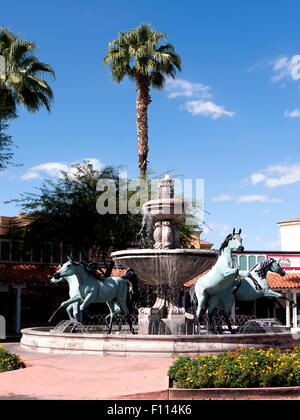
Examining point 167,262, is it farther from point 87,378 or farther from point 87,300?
point 87,378

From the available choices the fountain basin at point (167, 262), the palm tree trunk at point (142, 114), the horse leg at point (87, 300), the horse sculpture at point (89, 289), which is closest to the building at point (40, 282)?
the palm tree trunk at point (142, 114)

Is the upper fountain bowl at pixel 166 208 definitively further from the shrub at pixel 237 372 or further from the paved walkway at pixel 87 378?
the shrub at pixel 237 372

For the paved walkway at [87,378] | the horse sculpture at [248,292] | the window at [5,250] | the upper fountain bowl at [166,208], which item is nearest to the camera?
the paved walkway at [87,378]

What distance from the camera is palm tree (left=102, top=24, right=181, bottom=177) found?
3172 centimetres

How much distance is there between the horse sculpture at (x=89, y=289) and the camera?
14.0 meters

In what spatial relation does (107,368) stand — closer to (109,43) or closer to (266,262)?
(266,262)

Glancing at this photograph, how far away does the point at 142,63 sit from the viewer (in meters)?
31.5

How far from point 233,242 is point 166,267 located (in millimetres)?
1947

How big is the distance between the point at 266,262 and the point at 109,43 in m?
22.7

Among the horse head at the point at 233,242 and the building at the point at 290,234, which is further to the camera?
the building at the point at 290,234

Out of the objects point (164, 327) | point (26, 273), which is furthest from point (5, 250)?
point (164, 327)

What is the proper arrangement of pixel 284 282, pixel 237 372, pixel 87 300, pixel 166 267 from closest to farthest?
pixel 237 372 < pixel 166 267 < pixel 87 300 < pixel 284 282

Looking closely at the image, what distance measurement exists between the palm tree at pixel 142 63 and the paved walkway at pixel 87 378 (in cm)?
2205

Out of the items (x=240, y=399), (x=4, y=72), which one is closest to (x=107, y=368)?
(x=240, y=399)
